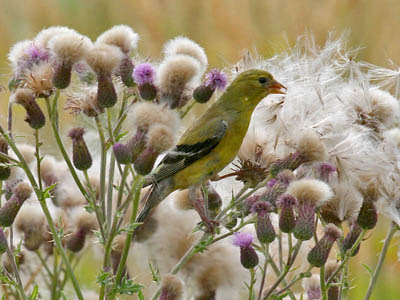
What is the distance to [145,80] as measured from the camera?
3.90 ft

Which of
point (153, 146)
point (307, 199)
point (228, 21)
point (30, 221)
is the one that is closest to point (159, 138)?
point (153, 146)

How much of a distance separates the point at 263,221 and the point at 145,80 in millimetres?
295

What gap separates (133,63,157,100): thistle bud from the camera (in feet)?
3.90

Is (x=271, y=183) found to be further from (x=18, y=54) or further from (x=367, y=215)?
(x=18, y=54)

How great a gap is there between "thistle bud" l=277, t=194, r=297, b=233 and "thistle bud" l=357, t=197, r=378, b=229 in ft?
0.40

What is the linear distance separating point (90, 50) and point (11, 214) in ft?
0.95

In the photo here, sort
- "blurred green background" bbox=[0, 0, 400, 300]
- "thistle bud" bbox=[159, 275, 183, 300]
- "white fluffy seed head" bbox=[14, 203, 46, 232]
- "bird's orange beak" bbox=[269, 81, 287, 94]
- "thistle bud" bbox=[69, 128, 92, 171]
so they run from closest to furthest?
"thistle bud" bbox=[159, 275, 183, 300]
"thistle bud" bbox=[69, 128, 92, 171]
"white fluffy seed head" bbox=[14, 203, 46, 232]
"bird's orange beak" bbox=[269, 81, 287, 94]
"blurred green background" bbox=[0, 0, 400, 300]

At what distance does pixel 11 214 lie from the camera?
1.16 meters

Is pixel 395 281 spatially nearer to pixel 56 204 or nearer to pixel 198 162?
pixel 198 162

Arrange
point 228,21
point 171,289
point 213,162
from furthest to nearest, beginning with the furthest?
point 228,21, point 213,162, point 171,289

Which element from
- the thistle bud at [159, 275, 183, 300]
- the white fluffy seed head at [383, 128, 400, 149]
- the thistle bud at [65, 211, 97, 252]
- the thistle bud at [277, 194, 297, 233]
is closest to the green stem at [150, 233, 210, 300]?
the thistle bud at [159, 275, 183, 300]

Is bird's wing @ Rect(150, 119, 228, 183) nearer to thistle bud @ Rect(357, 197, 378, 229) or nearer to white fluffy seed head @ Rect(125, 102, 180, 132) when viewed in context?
white fluffy seed head @ Rect(125, 102, 180, 132)

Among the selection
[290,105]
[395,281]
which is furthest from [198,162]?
[395,281]

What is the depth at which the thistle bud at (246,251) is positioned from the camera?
1.19 metres
